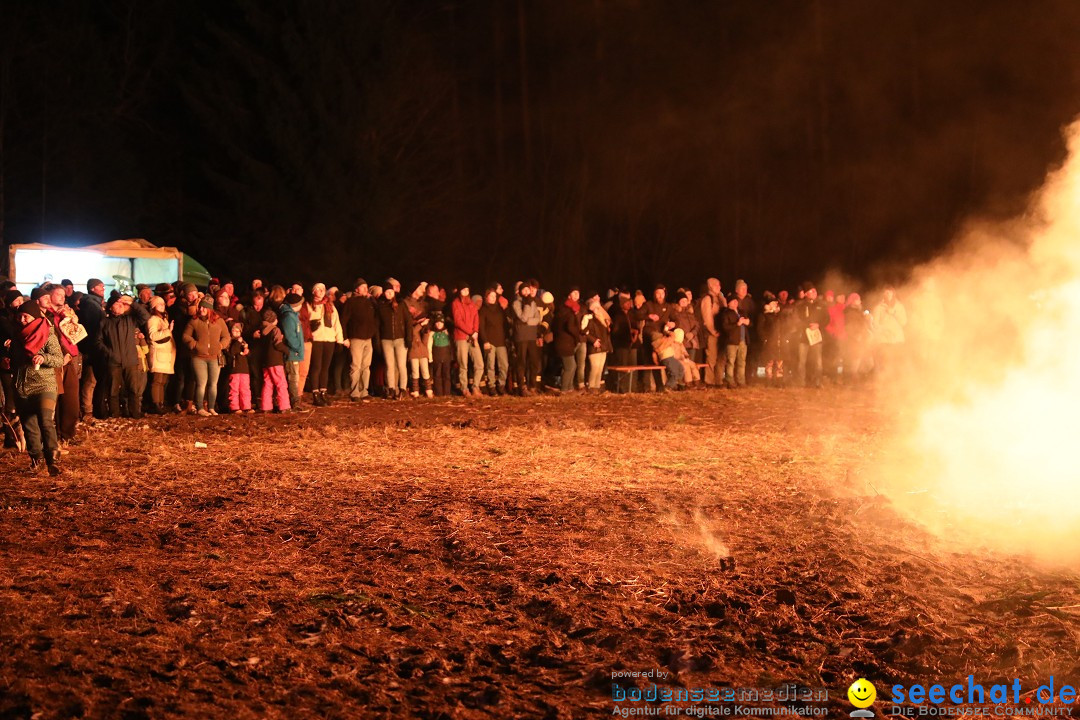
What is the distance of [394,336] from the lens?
61.7 feet

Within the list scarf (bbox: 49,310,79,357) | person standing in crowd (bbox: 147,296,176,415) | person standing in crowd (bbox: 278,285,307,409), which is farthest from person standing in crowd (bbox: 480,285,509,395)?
scarf (bbox: 49,310,79,357)

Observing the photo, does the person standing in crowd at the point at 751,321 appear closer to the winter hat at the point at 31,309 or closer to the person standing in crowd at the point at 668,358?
the person standing in crowd at the point at 668,358

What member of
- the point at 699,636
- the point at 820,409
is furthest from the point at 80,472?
the point at 820,409

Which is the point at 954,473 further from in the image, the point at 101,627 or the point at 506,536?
the point at 101,627

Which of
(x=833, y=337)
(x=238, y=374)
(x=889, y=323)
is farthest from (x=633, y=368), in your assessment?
(x=238, y=374)

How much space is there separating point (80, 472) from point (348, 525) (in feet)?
13.3

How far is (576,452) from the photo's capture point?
1325 centimetres

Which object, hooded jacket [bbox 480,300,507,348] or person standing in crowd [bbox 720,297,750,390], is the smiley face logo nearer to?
hooded jacket [bbox 480,300,507,348]

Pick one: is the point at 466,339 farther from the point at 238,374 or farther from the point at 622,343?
the point at 238,374

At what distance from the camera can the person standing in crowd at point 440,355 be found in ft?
63.9

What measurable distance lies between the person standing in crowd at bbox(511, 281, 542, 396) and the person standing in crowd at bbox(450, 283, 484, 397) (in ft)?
2.71

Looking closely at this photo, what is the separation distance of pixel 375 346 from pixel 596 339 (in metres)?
4.50

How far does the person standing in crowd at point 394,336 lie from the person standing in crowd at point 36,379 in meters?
7.67

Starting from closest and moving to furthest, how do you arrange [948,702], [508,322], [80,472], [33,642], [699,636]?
[948,702] → [33,642] → [699,636] → [80,472] → [508,322]
